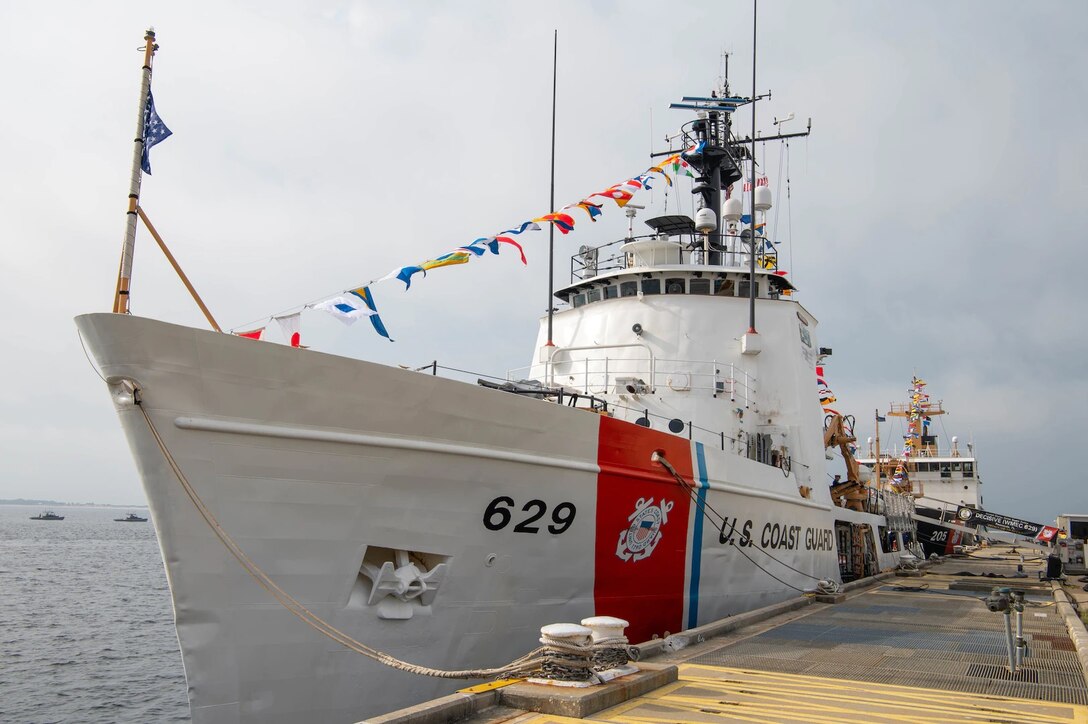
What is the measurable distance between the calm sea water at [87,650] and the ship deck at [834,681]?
9227 mm

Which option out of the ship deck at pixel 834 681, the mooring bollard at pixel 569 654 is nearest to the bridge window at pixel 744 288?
the ship deck at pixel 834 681

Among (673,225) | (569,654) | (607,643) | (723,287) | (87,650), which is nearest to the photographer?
(569,654)

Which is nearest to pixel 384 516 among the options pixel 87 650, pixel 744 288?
pixel 744 288

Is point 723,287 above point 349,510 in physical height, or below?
above

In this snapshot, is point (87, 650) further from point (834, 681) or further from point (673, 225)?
point (834, 681)

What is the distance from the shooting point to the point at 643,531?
8.18m

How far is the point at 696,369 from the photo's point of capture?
11.6m

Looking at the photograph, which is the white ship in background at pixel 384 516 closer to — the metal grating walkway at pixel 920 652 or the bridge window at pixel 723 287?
the metal grating walkway at pixel 920 652

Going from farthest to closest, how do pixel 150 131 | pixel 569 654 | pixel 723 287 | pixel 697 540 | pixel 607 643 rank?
pixel 723 287 → pixel 697 540 → pixel 150 131 → pixel 607 643 → pixel 569 654

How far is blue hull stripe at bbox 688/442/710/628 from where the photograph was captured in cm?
901

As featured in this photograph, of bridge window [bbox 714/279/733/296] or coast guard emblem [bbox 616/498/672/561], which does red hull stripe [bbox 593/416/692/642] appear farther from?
bridge window [bbox 714/279/733/296]

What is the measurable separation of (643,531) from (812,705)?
3.27 meters

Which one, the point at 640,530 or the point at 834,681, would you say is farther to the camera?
the point at 640,530

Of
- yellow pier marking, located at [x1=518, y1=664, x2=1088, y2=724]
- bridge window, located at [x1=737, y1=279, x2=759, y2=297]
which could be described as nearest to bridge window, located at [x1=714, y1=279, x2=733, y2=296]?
bridge window, located at [x1=737, y1=279, x2=759, y2=297]
